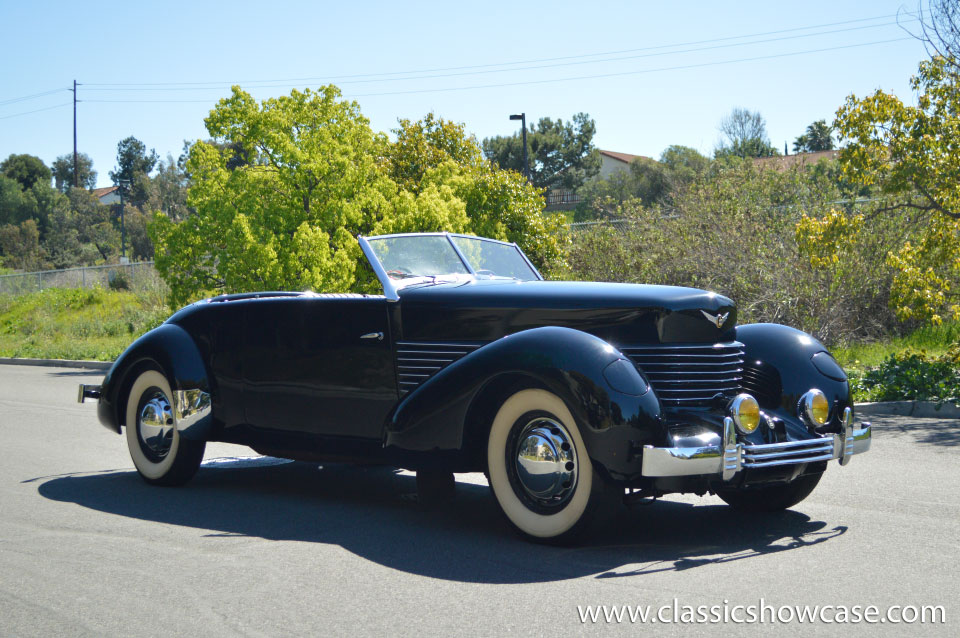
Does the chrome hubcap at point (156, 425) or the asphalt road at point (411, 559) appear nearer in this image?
the asphalt road at point (411, 559)

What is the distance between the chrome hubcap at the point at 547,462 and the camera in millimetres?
4738

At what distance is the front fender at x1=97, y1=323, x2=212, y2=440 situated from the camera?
21.3 feet

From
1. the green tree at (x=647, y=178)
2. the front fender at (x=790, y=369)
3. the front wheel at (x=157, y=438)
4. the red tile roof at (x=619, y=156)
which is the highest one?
the red tile roof at (x=619, y=156)

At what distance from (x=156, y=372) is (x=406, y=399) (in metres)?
2.35

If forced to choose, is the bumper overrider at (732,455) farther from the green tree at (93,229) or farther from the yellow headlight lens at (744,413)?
the green tree at (93,229)

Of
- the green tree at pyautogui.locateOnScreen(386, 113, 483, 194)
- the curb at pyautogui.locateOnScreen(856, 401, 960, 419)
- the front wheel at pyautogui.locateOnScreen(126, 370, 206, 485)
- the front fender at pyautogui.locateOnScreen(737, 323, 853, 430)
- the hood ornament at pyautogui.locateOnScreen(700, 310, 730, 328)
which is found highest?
the green tree at pyautogui.locateOnScreen(386, 113, 483, 194)

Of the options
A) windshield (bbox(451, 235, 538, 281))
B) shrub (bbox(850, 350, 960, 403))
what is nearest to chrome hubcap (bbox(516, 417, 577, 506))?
windshield (bbox(451, 235, 538, 281))

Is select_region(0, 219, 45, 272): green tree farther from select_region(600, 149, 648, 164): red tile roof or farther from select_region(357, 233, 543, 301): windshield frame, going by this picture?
select_region(357, 233, 543, 301): windshield frame

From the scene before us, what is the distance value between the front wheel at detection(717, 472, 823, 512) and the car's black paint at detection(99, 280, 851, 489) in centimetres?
43

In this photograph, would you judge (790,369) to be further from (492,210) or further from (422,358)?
(492,210)

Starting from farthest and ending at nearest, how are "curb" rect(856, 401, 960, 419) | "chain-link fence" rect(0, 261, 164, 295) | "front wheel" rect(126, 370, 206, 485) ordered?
"chain-link fence" rect(0, 261, 164, 295) → "curb" rect(856, 401, 960, 419) → "front wheel" rect(126, 370, 206, 485)

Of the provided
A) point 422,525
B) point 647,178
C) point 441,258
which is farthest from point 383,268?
point 647,178

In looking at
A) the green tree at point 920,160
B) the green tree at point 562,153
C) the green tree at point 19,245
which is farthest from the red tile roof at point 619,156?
the green tree at point 920,160

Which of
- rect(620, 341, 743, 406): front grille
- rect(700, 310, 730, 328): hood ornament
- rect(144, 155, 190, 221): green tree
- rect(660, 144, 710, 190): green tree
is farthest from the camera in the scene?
rect(144, 155, 190, 221): green tree
